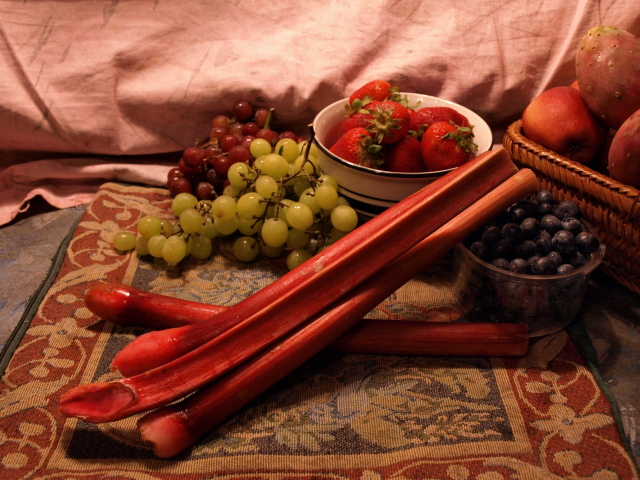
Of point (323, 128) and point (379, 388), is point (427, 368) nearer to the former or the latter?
point (379, 388)

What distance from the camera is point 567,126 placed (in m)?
1.04

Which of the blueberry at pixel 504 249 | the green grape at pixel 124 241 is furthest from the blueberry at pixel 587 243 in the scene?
the green grape at pixel 124 241

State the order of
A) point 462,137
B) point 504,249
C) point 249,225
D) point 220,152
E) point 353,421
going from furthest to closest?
point 220,152, point 249,225, point 462,137, point 504,249, point 353,421

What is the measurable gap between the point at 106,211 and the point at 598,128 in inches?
47.6

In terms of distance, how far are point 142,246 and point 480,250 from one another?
2.44 ft

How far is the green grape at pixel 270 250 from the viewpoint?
1101 mm

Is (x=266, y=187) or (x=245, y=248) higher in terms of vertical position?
(x=266, y=187)

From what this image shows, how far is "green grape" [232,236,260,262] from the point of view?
109 centimetres

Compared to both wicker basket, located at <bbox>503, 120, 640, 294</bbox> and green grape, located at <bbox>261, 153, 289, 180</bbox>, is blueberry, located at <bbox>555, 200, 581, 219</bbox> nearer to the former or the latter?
wicker basket, located at <bbox>503, 120, 640, 294</bbox>

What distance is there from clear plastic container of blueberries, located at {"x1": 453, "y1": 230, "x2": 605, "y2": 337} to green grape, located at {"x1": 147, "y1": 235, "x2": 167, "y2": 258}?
64cm

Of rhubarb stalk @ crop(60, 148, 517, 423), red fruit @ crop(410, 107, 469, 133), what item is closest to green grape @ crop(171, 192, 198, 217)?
rhubarb stalk @ crop(60, 148, 517, 423)

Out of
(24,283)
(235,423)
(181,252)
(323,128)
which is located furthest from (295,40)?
(235,423)

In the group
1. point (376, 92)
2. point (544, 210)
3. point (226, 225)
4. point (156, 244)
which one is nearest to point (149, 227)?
point (156, 244)

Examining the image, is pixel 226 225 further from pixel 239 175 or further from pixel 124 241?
pixel 124 241
